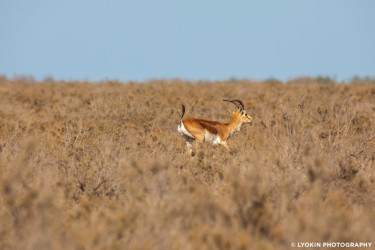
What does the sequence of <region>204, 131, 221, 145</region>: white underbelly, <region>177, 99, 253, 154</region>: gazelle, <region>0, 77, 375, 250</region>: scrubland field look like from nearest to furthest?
<region>0, 77, 375, 250</region>: scrubland field → <region>177, 99, 253, 154</region>: gazelle → <region>204, 131, 221, 145</region>: white underbelly

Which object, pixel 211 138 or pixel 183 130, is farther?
pixel 211 138

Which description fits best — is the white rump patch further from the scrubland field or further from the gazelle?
the scrubland field

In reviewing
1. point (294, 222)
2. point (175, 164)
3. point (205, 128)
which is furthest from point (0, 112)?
point (294, 222)

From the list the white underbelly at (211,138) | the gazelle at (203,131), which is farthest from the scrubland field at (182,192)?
the white underbelly at (211,138)

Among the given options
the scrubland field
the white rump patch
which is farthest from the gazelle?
the scrubland field

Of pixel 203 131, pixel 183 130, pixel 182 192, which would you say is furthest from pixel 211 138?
pixel 182 192

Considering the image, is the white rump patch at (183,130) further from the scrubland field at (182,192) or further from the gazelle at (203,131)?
the scrubland field at (182,192)

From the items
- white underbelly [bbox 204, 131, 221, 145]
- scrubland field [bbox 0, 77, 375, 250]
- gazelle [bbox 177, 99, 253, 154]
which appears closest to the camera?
scrubland field [bbox 0, 77, 375, 250]

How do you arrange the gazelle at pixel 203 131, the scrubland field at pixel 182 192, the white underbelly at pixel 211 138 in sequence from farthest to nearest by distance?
the white underbelly at pixel 211 138 → the gazelle at pixel 203 131 → the scrubland field at pixel 182 192

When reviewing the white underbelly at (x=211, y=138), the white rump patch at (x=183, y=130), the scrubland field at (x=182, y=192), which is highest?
the white rump patch at (x=183, y=130)

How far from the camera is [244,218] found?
267 inches

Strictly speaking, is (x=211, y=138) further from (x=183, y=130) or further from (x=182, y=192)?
(x=182, y=192)

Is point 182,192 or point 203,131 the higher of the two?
point 203,131

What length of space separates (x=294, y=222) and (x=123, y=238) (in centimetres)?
203
